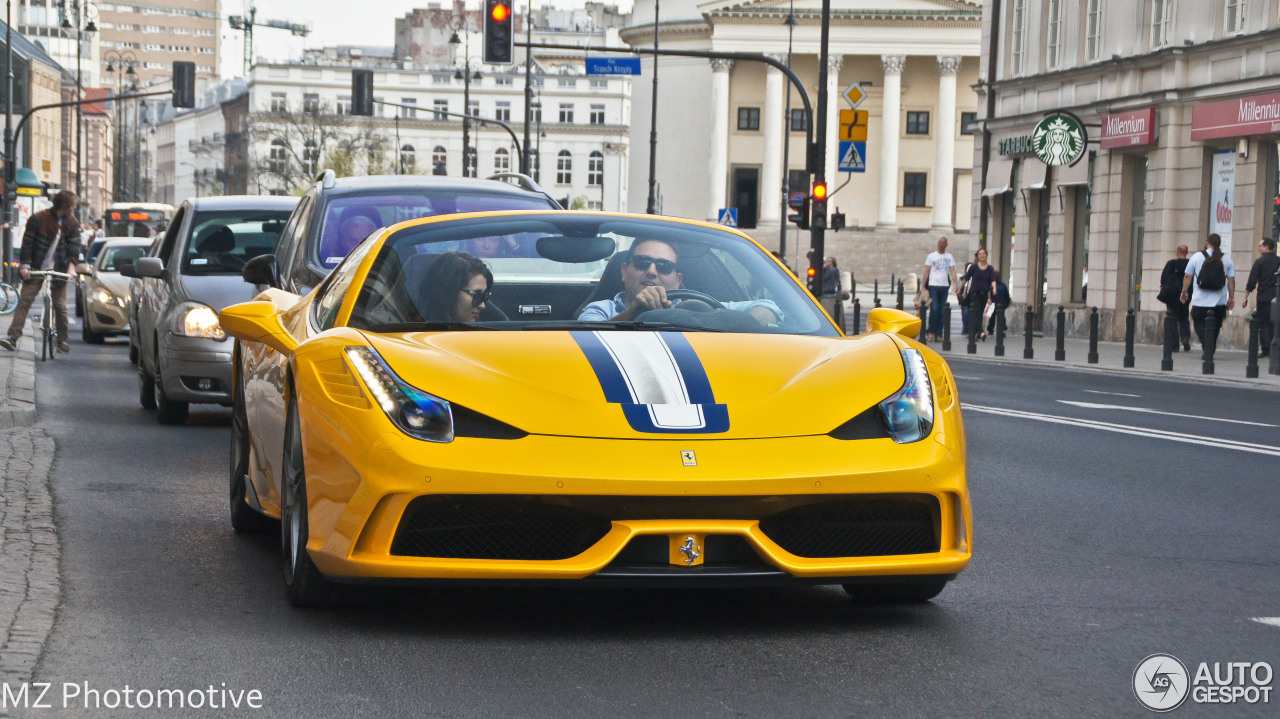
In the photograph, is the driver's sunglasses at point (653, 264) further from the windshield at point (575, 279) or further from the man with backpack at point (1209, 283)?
the man with backpack at point (1209, 283)

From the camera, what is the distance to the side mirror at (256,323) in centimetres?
640

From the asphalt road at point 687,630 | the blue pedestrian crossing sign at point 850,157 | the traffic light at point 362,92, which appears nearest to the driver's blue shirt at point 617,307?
the asphalt road at point 687,630

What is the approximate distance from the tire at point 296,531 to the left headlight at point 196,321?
610 cm

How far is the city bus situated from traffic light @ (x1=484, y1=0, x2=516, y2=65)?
152 feet

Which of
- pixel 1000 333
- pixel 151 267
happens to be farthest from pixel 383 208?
pixel 1000 333

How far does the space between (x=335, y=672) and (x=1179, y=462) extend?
24.2 ft

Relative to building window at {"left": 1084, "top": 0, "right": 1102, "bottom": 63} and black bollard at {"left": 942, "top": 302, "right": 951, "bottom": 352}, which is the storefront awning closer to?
building window at {"left": 1084, "top": 0, "right": 1102, "bottom": 63}

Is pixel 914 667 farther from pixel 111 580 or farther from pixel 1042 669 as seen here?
pixel 111 580

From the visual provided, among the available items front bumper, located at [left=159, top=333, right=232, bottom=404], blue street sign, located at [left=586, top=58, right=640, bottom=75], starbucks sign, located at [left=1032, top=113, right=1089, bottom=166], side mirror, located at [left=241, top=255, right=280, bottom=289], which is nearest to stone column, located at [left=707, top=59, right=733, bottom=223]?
blue street sign, located at [left=586, top=58, right=640, bottom=75]

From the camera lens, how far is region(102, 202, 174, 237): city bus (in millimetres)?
74588

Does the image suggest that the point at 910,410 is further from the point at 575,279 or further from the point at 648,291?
the point at 575,279

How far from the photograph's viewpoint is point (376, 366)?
17.5 ft

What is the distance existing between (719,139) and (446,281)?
8525cm

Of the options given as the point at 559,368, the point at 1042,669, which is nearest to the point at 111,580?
the point at 559,368
